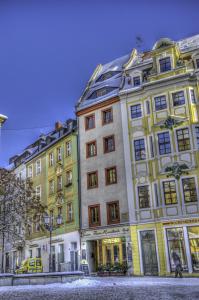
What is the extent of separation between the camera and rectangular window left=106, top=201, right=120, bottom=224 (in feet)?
100

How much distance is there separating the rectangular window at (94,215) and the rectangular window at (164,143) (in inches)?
283

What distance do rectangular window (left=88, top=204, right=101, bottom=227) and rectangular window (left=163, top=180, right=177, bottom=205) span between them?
20.5ft

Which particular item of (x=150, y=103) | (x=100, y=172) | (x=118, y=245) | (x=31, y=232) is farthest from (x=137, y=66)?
(x=31, y=232)

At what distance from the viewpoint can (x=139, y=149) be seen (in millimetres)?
30375

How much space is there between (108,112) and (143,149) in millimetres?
5388

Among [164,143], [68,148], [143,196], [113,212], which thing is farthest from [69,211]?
[164,143]

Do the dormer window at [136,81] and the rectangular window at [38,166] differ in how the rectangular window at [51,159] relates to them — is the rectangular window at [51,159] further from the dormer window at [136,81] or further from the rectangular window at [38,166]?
the dormer window at [136,81]

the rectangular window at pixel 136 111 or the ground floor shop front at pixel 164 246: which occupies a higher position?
the rectangular window at pixel 136 111

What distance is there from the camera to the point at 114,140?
106 ft

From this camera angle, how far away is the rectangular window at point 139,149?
1185 inches

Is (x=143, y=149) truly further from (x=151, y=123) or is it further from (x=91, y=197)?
(x=91, y=197)

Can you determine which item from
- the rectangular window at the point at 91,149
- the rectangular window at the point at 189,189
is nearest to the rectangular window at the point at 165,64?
the rectangular window at the point at 91,149

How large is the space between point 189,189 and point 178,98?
7042mm

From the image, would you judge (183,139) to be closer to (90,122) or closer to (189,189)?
(189,189)
